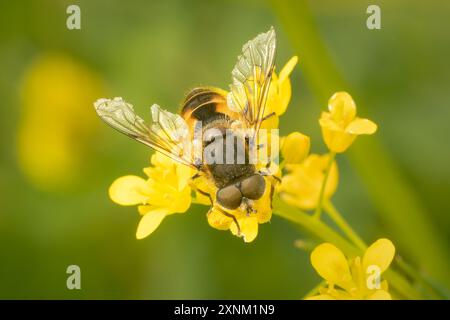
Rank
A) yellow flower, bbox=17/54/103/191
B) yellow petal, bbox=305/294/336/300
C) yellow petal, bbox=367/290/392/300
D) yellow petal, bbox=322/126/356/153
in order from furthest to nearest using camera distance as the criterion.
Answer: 1. yellow flower, bbox=17/54/103/191
2. yellow petal, bbox=322/126/356/153
3. yellow petal, bbox=305/294/336/300
4. yellow petal, bbox=367/290/392/300

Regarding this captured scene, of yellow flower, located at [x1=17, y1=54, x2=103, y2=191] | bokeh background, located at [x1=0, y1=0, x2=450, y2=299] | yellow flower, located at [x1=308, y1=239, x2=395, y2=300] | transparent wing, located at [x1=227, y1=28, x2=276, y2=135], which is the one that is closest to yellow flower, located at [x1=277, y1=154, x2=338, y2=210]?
transparent wing, located at [x1=227, y1=28, x2=276, y2=135]

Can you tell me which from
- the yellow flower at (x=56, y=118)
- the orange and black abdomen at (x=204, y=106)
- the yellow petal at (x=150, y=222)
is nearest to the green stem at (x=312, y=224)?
the yellow petal at (x=150, y=222)

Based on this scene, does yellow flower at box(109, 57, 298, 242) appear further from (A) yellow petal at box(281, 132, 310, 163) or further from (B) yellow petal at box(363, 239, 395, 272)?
(B) yellow petal at box(363, 239, 395, 272)

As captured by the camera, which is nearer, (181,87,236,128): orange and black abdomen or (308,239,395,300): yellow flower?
(308,239,395,300): yellow flower

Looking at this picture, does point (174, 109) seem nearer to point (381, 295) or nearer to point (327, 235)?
point (327, 235)

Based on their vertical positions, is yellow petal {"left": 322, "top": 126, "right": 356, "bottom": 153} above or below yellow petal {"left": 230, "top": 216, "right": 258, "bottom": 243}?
above

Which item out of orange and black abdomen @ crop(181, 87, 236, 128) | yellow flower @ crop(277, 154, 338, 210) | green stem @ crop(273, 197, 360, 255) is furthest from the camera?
yellow flower @ crop(277, 154, 338, 210)
